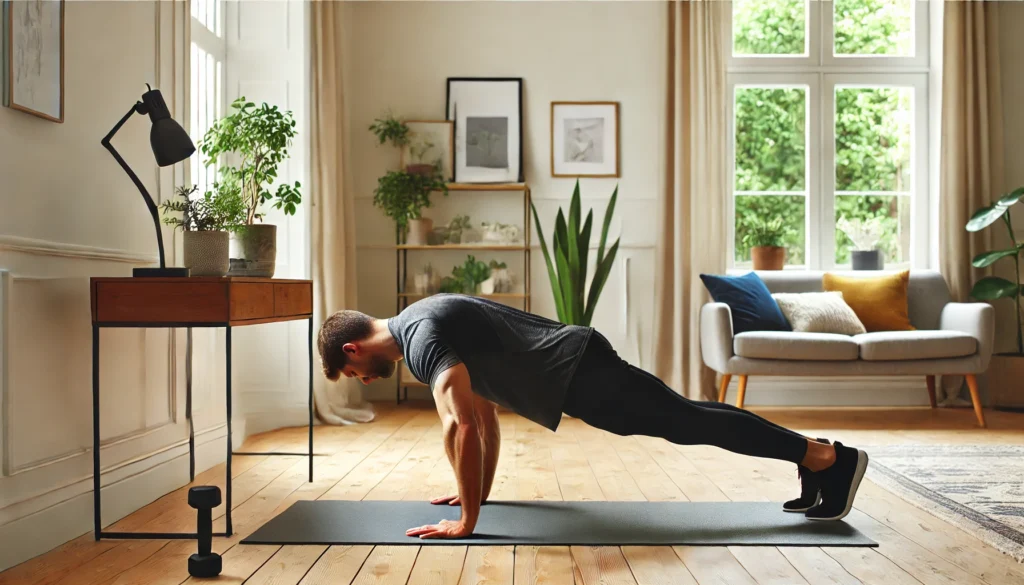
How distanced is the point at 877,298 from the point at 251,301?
3.72 metres

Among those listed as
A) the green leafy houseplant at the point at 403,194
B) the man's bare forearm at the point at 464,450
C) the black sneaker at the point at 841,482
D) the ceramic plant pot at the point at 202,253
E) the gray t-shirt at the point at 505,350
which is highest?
the green leafy houseplant at the point at 403,194

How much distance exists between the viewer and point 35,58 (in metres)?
2.26

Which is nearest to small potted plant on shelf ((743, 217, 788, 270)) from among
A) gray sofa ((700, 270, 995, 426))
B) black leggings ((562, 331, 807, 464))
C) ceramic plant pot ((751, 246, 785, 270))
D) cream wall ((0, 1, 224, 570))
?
ceramic plant pot ((751, 246, 785, 270))

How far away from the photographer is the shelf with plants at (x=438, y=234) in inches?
197

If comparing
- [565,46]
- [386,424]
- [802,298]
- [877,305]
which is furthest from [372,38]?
[877,305]

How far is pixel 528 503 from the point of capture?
270 centimetres

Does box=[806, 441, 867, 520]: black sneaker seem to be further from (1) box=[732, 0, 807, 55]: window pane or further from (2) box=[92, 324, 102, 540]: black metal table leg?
(1) box=[732, 0, 807, 55]: window pane

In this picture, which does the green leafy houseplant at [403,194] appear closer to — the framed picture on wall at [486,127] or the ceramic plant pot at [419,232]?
the ceramic plant pot at [419,232]

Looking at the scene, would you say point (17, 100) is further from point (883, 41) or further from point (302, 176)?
point (883, 41)

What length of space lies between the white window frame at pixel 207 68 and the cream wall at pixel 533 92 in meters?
1.26

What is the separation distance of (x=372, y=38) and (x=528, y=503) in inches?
144

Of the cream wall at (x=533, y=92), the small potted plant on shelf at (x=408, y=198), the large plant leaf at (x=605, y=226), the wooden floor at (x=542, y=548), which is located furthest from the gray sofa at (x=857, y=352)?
the small potted plant on shelf at (x=408, y=198)

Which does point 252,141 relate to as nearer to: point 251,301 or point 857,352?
point 251,301

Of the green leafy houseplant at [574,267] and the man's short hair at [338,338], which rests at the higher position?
the green leafy houseplant at [574,267]
